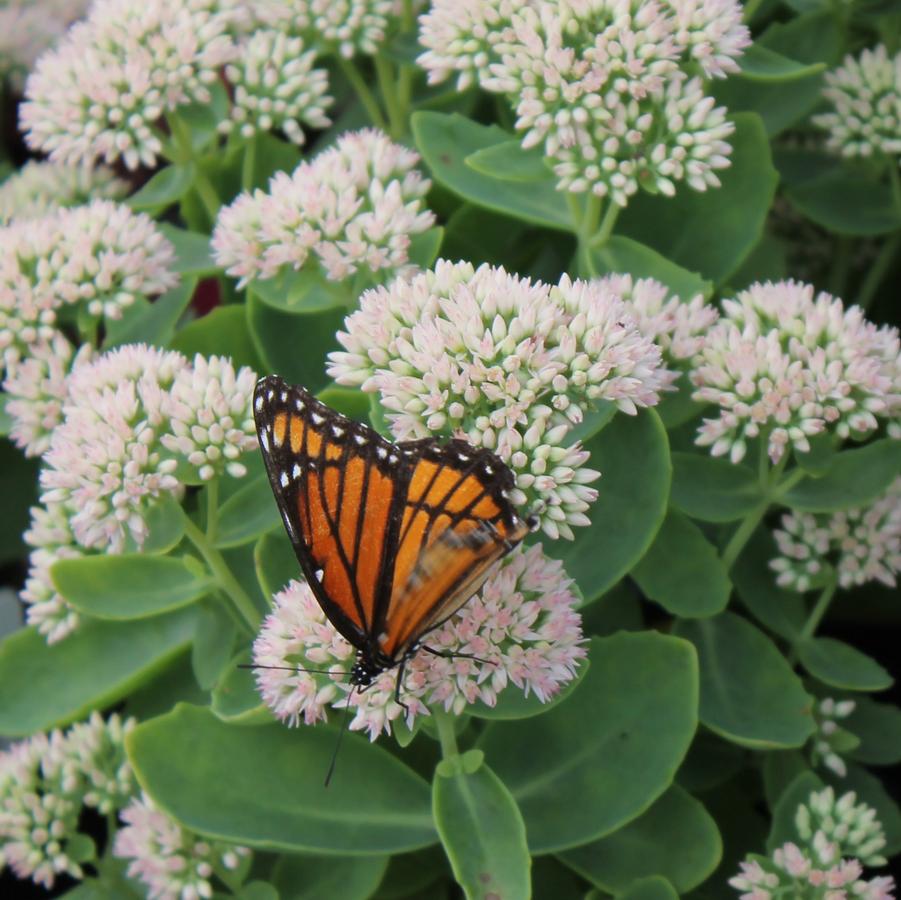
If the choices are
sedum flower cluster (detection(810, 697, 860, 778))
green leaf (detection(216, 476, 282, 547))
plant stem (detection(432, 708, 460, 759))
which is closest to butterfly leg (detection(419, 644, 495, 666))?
plant stem (detection(432, 708, 460, 759))

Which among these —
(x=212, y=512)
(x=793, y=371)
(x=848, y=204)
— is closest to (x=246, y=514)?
(x=212, y=512)

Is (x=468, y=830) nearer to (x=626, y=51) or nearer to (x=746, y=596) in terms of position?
(x=746, y=596)

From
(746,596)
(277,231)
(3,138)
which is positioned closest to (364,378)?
(277,231)

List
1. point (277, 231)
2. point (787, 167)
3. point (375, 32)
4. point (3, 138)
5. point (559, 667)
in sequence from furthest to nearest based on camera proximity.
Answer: point (3, 138) → point (787, 167) → point (375, 32) → point (277, 231) → point (559, 667)

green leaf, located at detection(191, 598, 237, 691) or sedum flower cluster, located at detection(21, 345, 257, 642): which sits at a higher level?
sedum flower cluster, located at detection(21, 345, 257, 642)

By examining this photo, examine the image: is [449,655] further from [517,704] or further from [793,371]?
[793,371]

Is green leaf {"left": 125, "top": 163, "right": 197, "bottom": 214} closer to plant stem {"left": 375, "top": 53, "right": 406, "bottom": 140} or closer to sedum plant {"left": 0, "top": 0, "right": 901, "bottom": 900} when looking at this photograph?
sedum plant {"left": 0, "top": 0, "right": 901, "bottom": 900}
